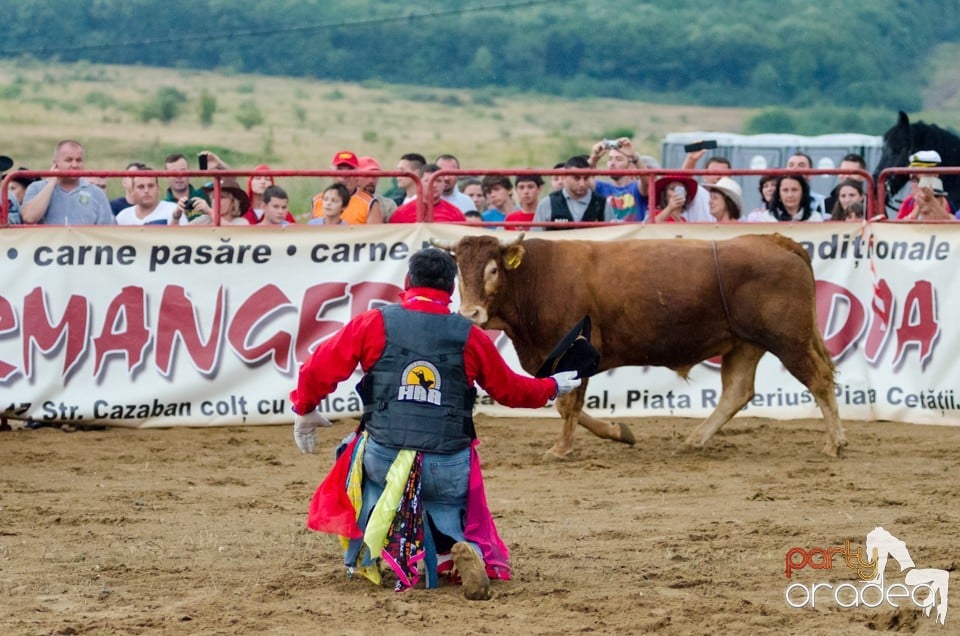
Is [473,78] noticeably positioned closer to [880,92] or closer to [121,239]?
[880,92]

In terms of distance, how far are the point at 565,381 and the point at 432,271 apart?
0.78m

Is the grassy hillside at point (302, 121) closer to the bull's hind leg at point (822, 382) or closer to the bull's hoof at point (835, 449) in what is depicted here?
the bull's hind leg at point (822, 382)

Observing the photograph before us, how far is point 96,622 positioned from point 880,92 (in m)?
61.7

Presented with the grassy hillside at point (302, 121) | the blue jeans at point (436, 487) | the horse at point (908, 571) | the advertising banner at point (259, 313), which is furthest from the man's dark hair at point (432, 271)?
the grassy hillside at point (302, 121)

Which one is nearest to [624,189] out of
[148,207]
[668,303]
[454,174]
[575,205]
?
[575,205]

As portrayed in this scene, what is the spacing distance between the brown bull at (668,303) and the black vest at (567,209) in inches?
72.1

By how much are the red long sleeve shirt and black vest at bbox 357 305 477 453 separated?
44 mm

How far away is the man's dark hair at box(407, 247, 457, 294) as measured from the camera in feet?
21.6

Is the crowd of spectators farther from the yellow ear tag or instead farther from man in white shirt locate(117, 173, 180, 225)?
the yellow ear tag

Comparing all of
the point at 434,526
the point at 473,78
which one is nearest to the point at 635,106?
the point at 473,78

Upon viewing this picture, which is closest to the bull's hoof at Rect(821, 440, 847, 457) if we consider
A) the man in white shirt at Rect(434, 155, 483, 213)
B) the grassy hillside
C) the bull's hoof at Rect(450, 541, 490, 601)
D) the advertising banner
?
the advertising banner

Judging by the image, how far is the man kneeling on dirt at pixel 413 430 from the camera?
649 cm

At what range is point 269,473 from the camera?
9656 mm

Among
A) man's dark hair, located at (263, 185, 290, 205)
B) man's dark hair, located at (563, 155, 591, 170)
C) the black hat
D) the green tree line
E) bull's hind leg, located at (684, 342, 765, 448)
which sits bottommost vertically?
bull's hind leg, located at (684, 342, 765, 448)
